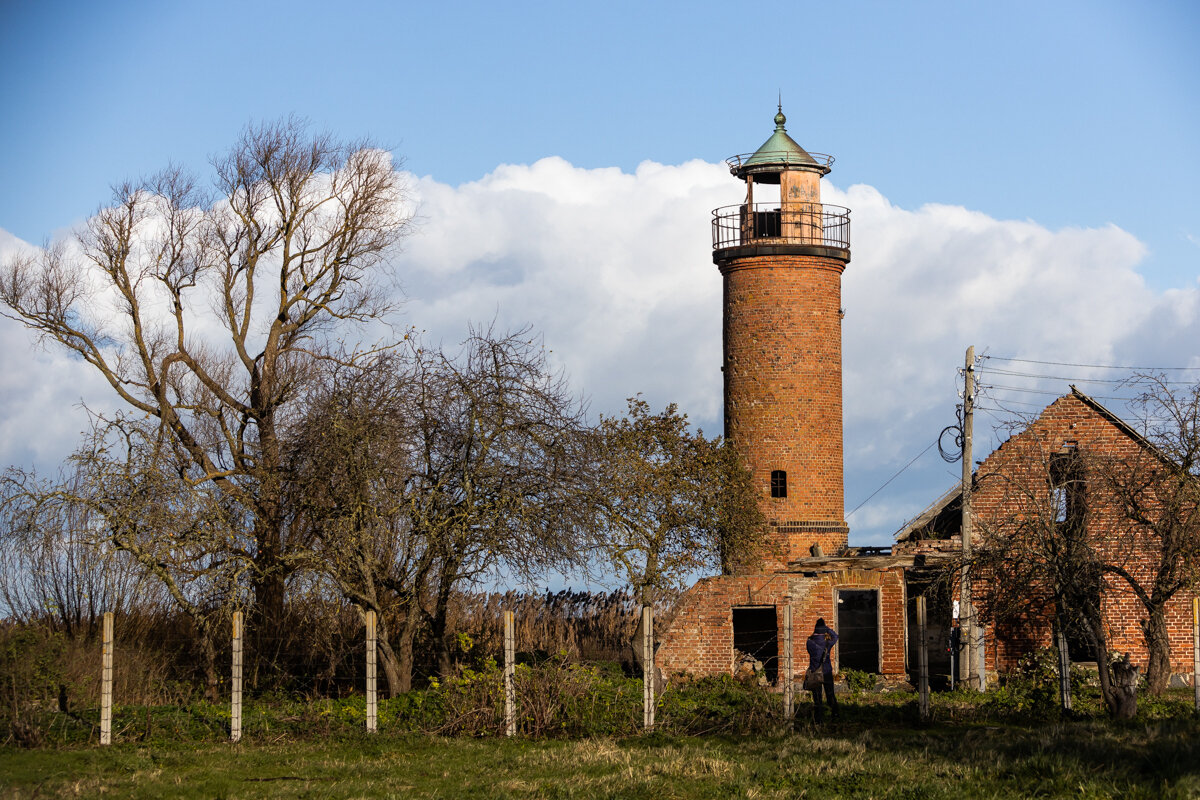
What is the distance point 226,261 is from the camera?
88.1 feet

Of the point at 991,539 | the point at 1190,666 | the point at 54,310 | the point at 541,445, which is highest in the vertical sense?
the point at 54,310

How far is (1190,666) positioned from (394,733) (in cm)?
1824

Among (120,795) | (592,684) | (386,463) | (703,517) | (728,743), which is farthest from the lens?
(703,517)

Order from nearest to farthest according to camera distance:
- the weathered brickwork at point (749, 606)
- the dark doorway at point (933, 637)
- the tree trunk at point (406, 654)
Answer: the tree trunk at point (406, 654) < the weathered brickwork at point (749, 606) < the dark doorway at point (933, 637)

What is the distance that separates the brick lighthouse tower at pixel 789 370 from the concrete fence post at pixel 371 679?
17152mm

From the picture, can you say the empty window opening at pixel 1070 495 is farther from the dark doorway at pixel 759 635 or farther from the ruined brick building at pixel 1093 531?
the dark doorway at pixel 759 635

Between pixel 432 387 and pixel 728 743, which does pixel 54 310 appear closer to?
pixel 432 387

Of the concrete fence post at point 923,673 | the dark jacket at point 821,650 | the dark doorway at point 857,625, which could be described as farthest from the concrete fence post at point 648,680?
the dark doorway at point 857,625

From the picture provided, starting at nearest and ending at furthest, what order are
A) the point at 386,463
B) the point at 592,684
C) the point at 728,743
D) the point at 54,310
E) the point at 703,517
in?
the point at 728,743, the point at 592,684, the point at 386,463, the point at 54,310, the point at 703,517

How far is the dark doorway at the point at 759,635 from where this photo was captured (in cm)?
2856

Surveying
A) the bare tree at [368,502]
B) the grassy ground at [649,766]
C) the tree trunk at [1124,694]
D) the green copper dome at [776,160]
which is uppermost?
the green copper dome at [776,160]

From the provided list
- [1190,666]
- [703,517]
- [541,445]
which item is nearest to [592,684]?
[541,445]

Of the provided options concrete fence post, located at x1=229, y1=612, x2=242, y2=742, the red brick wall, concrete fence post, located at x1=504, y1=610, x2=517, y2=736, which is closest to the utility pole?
the red brick wall

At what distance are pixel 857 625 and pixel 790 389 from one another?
22.7ft
